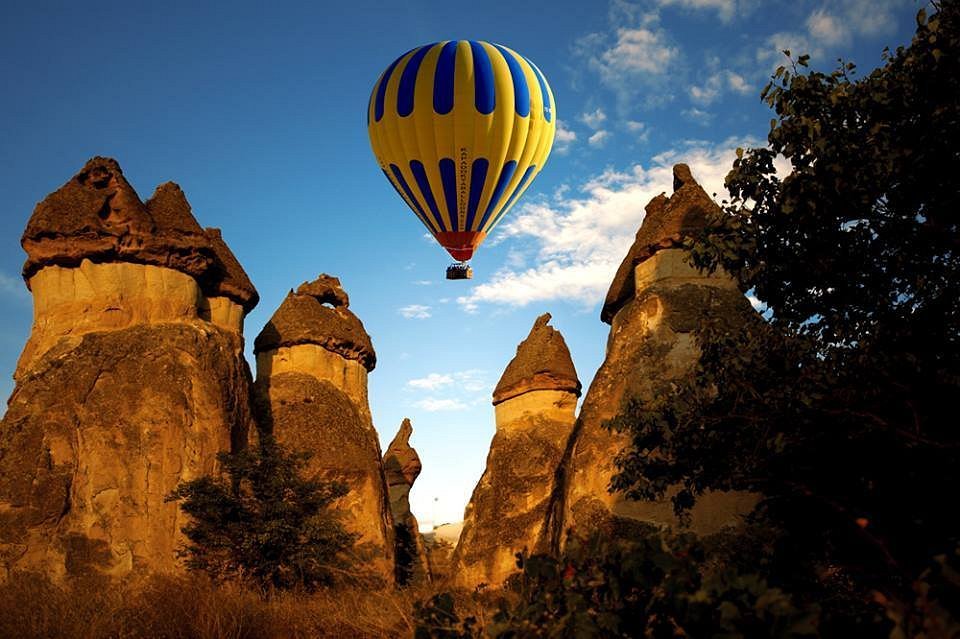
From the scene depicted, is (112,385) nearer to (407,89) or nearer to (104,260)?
(104,260)

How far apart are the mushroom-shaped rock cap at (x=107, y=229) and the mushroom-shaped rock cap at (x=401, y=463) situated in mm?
18231

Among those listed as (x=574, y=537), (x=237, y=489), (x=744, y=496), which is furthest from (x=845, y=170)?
(x=237, y=489)

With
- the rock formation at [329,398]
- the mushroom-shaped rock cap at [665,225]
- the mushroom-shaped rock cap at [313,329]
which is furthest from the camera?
the mushroom-shaped rock cap at [313,329]

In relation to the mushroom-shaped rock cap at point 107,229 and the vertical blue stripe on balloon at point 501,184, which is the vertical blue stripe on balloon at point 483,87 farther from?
the mushroom-shaped rock cap at point 107,229

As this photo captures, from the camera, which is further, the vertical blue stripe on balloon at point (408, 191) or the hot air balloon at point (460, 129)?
the vertical blue stripe on balloon at point (408, 191)

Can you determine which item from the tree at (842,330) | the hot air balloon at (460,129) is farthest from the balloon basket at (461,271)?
the tree at (842,330)

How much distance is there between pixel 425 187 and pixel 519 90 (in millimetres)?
3594

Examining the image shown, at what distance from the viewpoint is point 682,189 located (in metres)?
18.9

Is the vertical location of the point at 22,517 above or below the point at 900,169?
below

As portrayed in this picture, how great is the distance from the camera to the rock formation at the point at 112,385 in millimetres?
14883

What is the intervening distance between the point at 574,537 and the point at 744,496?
1109cm

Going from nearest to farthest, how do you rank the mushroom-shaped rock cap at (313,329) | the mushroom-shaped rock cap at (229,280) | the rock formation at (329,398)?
the mushroom-shaped rock cap at (229,280) → the rock formation at (329,398) → the mushroom-shaped rock cap at (313,329)

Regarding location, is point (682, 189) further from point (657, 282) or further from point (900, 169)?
point (900, 169)

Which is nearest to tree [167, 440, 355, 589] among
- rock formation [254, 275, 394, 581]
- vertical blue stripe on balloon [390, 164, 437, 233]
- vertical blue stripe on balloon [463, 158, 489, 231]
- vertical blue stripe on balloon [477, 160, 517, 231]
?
rock formation [254, 275, 394, 581]
